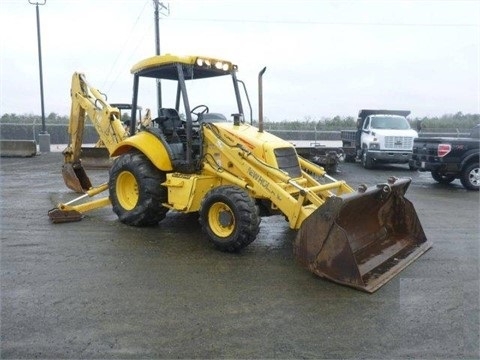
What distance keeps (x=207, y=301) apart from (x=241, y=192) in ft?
5.40

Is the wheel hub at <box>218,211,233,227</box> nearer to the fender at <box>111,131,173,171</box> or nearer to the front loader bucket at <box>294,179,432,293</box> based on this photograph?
the front loader bucket at <box>294,179,432,293</box>

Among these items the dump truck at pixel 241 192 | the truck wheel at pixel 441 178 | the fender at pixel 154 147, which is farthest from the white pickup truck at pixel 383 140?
the fender at pixel 154 147

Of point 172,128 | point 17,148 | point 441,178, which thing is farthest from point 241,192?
point 17,148

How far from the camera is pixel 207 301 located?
4297 mm

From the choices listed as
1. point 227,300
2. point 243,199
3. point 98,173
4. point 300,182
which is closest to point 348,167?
point 98,173

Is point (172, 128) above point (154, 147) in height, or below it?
above

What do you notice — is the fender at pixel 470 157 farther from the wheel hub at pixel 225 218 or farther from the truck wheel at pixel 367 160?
the wheel hub at pixel 225 218

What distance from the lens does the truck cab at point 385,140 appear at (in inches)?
645

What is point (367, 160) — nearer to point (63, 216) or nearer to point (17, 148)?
point (63, 216)

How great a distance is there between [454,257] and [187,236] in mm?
3671

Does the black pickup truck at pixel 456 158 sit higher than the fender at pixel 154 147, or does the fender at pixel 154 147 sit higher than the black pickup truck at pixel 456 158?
the fender at pixel 154 147

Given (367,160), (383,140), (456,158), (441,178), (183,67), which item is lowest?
(441,178)

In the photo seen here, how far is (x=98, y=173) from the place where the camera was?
1469 cm

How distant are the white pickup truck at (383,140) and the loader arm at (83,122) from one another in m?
10.8
